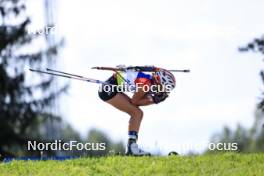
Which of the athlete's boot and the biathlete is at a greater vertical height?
the biathlete

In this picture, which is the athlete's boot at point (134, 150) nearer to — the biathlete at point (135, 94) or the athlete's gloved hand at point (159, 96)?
the biathlete at point (135, 94)

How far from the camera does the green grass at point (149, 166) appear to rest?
43.4 feet

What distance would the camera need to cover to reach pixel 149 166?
534 inches

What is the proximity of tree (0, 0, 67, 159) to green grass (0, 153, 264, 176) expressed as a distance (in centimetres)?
1387

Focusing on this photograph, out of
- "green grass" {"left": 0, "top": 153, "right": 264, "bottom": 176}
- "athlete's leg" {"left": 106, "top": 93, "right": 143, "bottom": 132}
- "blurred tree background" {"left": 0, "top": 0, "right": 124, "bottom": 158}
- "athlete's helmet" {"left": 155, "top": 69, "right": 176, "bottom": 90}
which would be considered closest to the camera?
"green grass" {"left": 0, "top": 153, "right": 264, "bottom": 176}

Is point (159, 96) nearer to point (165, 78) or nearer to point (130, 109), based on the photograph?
point (165, 78)

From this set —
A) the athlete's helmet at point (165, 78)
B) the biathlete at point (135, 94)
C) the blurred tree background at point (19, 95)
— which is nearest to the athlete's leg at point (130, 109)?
the biathlete at point (135, 94)

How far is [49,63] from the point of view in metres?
23.1

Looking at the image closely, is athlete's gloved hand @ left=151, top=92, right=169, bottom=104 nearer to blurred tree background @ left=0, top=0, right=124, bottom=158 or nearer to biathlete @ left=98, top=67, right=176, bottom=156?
biathlete @ left=98, top=67, right=176, bottom=156

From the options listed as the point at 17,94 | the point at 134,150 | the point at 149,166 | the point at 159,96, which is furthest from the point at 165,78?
the point at 17,94

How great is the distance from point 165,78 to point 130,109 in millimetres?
894

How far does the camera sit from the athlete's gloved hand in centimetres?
1514

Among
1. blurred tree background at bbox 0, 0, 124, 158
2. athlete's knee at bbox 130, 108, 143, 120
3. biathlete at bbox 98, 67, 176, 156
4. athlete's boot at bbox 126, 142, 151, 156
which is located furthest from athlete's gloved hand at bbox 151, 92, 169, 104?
blurred tree background at bbox 0, 0, 124, 158

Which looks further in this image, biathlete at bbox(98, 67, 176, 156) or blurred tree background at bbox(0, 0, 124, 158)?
blurred tree background at bbox(0, 0, 124, 158)
